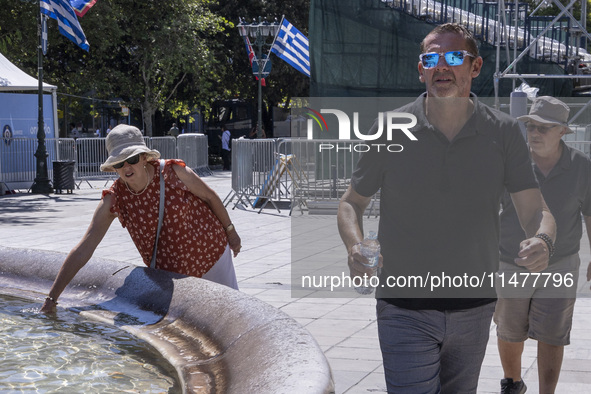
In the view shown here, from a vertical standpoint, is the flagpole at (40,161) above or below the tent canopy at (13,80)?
below

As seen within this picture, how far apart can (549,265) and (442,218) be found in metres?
1.55

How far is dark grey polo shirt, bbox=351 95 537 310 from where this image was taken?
3.14 metres

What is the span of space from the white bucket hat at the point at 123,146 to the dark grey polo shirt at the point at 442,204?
166 cm

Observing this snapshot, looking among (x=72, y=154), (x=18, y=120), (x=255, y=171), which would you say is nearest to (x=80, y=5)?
(x=18, y=120)

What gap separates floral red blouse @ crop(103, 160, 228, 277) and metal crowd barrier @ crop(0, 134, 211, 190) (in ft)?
60.2

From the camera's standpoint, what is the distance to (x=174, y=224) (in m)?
4.77

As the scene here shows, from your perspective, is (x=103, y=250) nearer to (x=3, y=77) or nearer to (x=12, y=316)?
(x=12, y=316)

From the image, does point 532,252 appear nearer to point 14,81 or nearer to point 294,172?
point 294,172

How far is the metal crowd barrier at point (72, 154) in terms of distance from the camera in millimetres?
22422

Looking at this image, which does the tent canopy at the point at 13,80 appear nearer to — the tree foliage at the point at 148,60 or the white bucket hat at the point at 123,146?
the tree foliage at the point at 148,60

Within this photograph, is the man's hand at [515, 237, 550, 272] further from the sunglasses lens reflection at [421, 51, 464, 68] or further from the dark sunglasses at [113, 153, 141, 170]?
the dark sunglasses at [113, 153, 141, 170]

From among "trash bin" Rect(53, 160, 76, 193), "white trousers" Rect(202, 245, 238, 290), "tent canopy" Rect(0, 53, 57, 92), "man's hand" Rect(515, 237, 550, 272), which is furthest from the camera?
"tent canopy" Rect(0, 53, 57, 92)

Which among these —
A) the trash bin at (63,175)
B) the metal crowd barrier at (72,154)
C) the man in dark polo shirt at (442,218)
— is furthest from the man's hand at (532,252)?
the metal crowd barrier at (72,154)

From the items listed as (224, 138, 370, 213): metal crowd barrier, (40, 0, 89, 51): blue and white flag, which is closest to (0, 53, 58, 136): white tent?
(40, 0, 89, 51): blue and white flag
